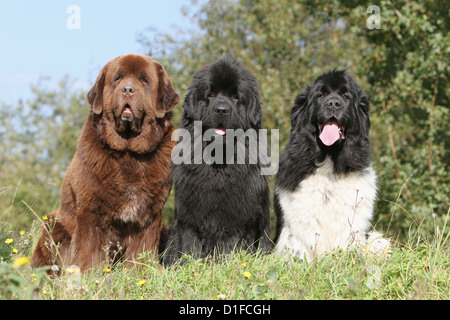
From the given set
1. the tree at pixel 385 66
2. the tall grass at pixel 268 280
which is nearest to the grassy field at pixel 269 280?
the tall grass at pixel 268 280

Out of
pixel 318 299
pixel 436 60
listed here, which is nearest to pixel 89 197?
pixel 318 299

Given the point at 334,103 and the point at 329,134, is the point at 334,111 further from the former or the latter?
the point at 329,134

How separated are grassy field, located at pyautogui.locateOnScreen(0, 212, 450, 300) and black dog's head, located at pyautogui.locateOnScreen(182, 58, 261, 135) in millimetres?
1129

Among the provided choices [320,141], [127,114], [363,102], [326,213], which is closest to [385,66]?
[363,102]

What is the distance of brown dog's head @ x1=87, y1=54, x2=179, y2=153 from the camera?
418 cm

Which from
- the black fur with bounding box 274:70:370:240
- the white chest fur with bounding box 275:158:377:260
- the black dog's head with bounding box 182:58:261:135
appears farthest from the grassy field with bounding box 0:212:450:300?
the black dog's head with bounding box 182:58:261:135

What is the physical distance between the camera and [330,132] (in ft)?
14.3

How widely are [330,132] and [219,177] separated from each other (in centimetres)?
104

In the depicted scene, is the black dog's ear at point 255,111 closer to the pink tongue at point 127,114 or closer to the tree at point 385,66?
the pink tongue at point 127,114

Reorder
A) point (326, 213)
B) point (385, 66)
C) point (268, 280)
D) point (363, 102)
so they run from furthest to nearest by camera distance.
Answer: point (385, 66) < point (363, 102) < point (326, 213) < point (268, 280)

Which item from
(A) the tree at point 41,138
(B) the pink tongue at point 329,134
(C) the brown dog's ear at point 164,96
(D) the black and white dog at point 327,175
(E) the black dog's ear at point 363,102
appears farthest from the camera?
(A) the tree at point 41,138

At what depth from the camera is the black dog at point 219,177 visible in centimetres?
423
